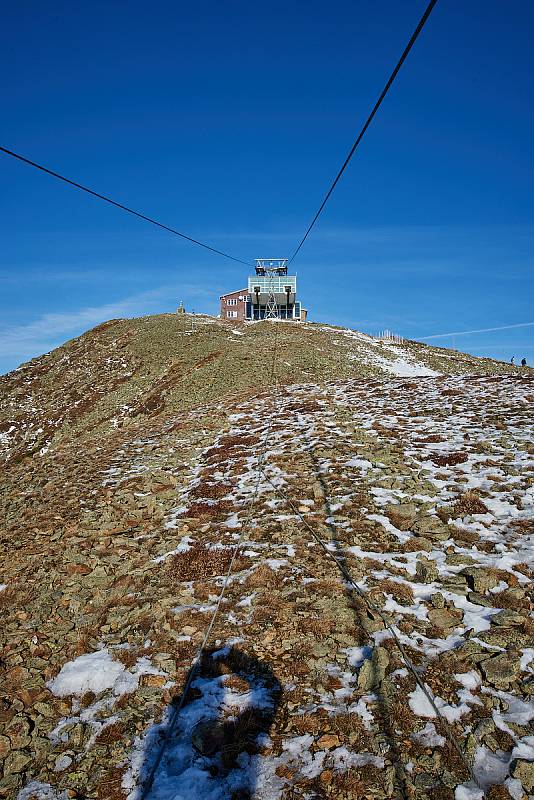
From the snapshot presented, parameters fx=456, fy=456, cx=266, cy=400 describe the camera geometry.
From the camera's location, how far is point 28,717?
6254mm

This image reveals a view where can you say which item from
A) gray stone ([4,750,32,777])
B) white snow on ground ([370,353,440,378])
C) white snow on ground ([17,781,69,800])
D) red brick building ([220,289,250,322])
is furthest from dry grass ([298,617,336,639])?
red brick building ([220,289,250,322])

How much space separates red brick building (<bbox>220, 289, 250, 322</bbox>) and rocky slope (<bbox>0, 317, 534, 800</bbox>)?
80133mm

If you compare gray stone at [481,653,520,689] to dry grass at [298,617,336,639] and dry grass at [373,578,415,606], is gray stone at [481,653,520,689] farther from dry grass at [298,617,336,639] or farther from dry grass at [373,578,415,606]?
dry grass at [298,617,336,639]

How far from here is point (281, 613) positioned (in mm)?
7855

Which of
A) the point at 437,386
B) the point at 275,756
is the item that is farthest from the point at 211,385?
the point at 275,756

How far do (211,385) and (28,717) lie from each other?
1116 inches

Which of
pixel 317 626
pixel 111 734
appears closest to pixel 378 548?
pixel 317 626

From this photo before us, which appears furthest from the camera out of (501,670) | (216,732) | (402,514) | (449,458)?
(449,458)

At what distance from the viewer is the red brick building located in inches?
3797

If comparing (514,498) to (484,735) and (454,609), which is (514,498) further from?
(484,735)

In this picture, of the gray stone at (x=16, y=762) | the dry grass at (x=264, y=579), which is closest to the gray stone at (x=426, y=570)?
the dry grass at (x=264, y=579)

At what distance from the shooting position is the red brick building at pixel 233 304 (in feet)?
316

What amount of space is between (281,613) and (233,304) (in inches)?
3663

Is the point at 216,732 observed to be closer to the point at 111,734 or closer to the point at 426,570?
the point at 111,734
